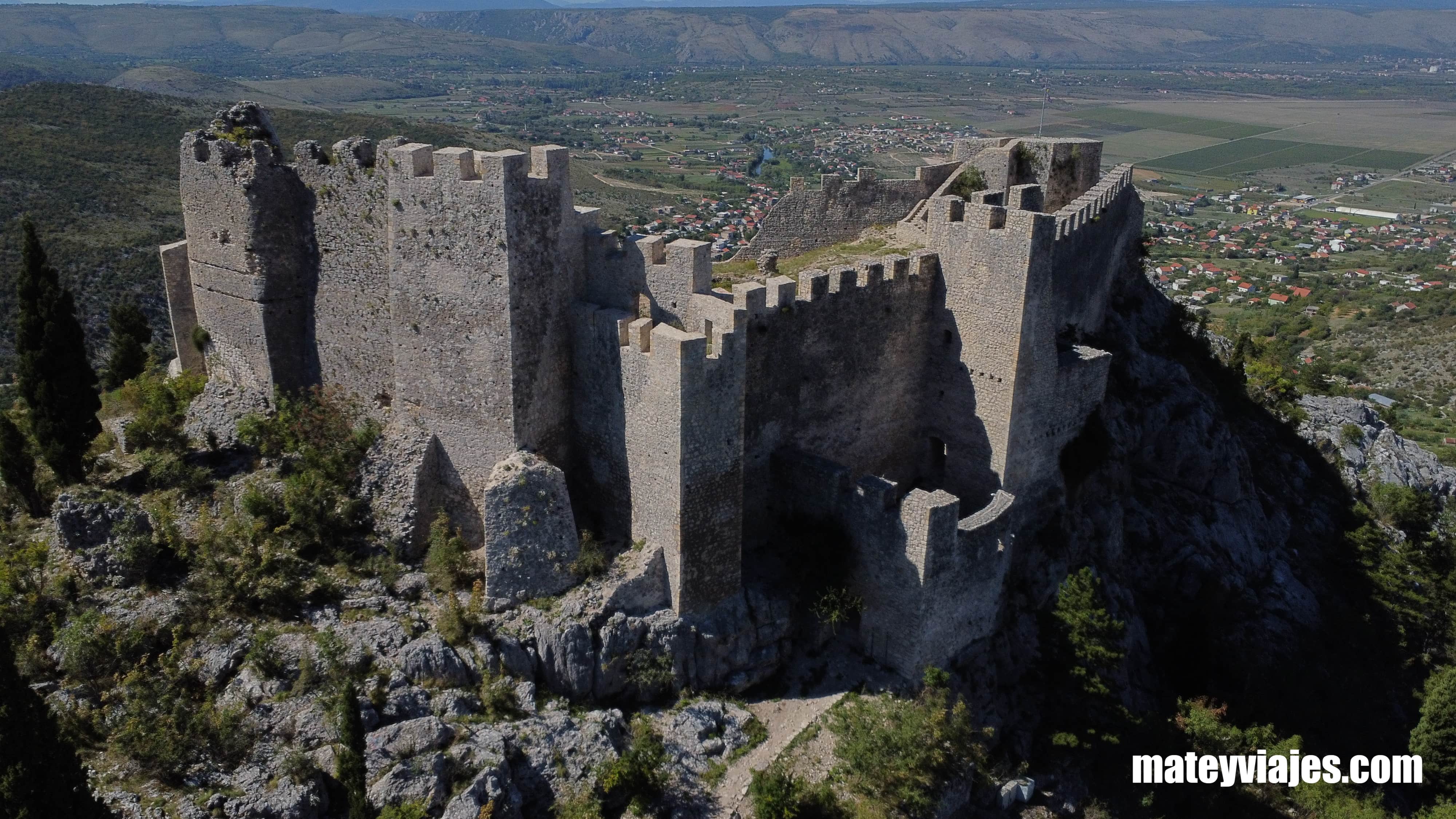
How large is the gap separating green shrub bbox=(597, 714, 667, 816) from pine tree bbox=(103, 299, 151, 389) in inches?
743

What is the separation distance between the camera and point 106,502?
65.5 feet

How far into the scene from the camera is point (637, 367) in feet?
61.6

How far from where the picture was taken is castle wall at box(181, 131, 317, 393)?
21.2 metres

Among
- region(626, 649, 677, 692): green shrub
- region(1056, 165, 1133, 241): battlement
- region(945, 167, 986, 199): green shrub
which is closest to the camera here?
region(626, 649, 677, 692): green shrub

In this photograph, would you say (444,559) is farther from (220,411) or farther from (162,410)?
(162,410)

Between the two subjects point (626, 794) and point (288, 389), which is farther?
point (288, 389)

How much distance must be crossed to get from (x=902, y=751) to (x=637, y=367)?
837 centimetres

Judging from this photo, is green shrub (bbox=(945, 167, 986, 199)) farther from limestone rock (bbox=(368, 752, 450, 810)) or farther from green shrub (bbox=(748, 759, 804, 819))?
limestone rock (bbox=(368, 752, 450, 810))

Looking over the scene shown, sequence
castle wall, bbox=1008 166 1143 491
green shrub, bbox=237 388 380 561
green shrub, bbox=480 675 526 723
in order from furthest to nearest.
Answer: castle wall, bbox=1008 166 1143 491, green shrub, bbox=237 388 380 561, green shrub, bbox=480 675 526 723

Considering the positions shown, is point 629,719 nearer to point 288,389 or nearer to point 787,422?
point 787,422

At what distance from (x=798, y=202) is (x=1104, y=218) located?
8.23 metres

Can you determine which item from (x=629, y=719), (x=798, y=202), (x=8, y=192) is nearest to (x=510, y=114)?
(x=8, y=192)
